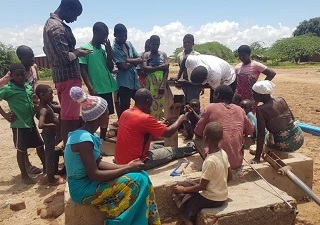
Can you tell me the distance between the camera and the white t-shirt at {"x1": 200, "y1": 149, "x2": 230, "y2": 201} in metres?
3.22

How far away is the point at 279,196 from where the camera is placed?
11.7ft

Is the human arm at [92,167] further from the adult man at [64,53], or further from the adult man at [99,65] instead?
the adult man at [99,65]

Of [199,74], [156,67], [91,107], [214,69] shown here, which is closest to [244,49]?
[214,69]

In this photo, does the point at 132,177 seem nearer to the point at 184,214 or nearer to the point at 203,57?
the point at 184,214

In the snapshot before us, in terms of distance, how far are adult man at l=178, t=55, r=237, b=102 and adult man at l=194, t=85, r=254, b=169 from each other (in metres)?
1.28

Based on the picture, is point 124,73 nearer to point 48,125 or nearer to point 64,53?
point 64,53

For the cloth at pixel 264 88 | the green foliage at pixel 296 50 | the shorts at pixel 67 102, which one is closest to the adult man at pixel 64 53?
the shorts at pixel 67 102

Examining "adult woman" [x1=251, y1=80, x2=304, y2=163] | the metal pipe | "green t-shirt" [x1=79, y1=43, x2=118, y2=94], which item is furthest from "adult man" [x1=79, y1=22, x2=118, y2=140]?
the metal pipe

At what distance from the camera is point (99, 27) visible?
4.76 meters

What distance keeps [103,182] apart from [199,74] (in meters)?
2.76

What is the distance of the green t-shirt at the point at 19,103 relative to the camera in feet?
15.8

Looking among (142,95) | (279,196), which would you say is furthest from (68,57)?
(279,196)

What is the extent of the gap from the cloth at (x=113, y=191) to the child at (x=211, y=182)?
0.51 metres

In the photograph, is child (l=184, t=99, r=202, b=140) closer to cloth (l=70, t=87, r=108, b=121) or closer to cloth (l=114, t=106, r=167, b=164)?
cloth (l=114, t=106, r=167, b=164)
